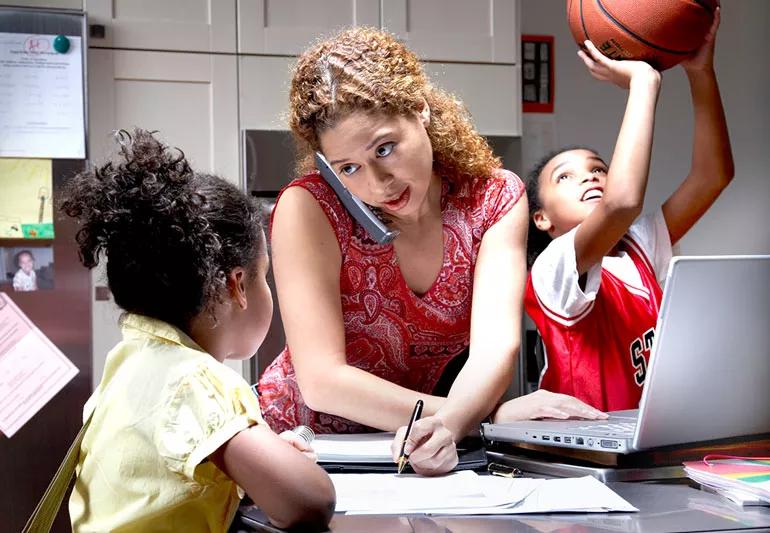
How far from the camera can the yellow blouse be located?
790mm

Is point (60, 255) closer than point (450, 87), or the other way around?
point (60, 255)

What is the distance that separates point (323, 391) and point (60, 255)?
145cm

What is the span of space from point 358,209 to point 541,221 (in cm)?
66

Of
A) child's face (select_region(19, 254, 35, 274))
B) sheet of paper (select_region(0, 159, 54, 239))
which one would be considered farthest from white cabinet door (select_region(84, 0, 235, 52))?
child's face (select_region(19, 254, 35, 274))

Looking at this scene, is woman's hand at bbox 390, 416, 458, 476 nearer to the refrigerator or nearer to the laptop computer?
the laptop computer

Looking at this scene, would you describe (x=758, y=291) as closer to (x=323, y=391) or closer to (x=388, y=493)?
(x=388, y=493)

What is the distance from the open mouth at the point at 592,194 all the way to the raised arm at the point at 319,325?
0.63m

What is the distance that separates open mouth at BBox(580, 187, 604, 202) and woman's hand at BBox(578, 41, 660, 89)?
0.23 m

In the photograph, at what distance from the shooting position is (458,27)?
2770 mm

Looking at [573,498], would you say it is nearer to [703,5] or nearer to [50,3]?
[703,5]

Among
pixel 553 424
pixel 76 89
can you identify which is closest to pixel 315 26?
pixel 76 89

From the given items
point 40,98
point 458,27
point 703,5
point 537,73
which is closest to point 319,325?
point 703,5

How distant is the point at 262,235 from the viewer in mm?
1048

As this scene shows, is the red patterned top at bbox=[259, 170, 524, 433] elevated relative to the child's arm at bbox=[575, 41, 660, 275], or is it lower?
lower
